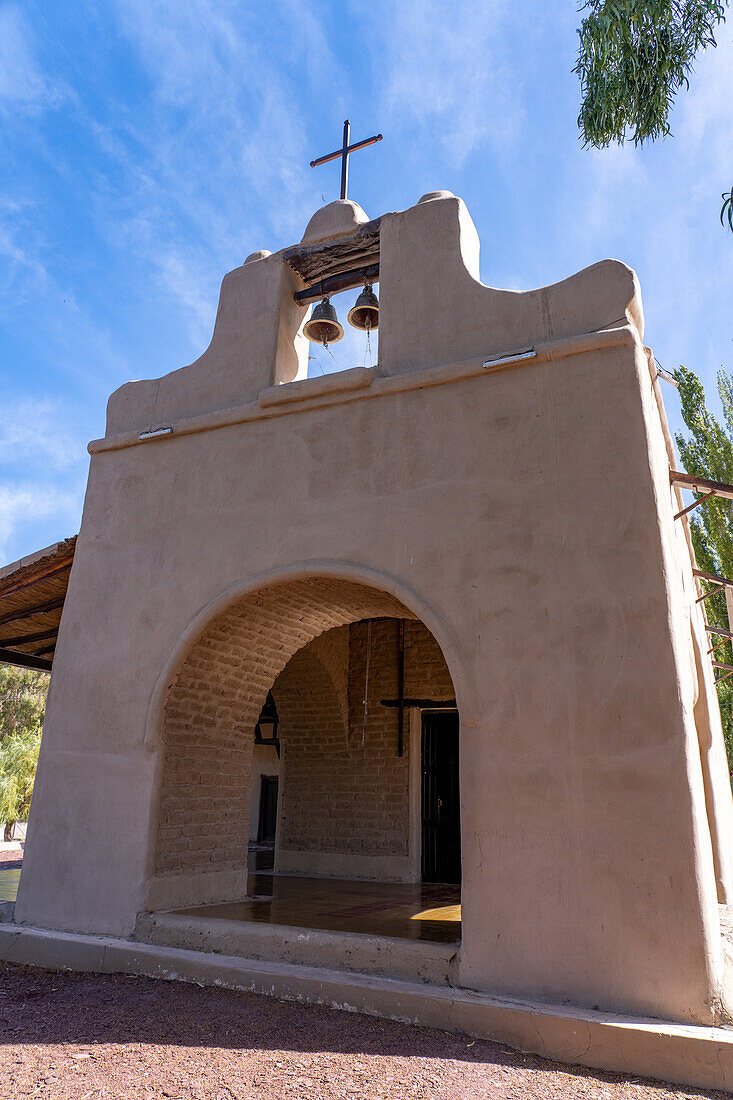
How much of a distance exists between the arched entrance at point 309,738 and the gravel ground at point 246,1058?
4.32ft

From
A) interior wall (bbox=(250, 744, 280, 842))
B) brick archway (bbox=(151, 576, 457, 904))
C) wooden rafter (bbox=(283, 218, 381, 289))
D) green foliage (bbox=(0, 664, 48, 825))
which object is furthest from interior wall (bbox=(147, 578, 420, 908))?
green foliage (bbox=(0, 664, 48, 825))

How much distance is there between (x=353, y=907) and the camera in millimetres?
6527

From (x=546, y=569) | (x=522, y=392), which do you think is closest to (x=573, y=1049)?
(x=546, y=569)

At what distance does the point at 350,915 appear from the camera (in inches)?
237

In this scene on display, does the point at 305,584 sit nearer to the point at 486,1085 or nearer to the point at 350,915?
the point at 350,915

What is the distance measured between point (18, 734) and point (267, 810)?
42.4 feet

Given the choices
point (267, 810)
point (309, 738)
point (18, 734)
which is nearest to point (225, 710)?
point (309, 738)

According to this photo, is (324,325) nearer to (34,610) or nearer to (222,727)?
(222,727)

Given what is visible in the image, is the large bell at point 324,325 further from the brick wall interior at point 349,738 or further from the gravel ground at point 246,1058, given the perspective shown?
the gravel ground at point 246,1058

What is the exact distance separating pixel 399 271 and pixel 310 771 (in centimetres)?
647

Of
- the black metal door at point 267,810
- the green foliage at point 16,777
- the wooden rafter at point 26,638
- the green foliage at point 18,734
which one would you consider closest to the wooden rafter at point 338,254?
the wooden rafter at point 26,638

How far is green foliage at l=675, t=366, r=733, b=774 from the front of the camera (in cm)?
1334

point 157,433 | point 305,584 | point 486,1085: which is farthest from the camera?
point 157,433

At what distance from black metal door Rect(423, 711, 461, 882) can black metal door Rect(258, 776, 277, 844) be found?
186 inches
